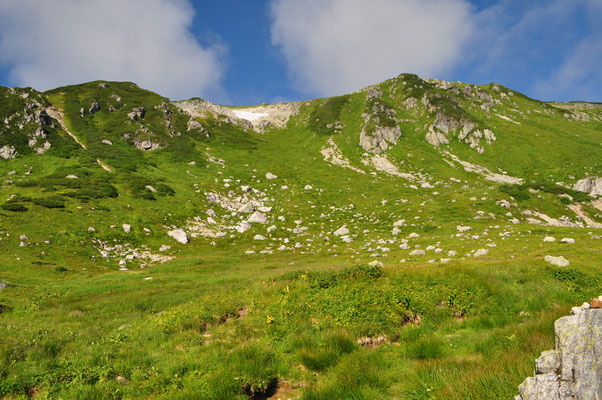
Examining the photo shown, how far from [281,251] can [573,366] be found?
31.0 metres

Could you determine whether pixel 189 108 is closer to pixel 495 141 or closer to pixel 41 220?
pixel 41 220

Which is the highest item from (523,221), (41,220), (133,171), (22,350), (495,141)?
(495,141)

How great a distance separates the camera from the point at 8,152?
2163 inches

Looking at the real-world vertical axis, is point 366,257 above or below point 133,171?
below

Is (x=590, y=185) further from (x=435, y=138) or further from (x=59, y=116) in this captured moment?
(x=59, y=116)

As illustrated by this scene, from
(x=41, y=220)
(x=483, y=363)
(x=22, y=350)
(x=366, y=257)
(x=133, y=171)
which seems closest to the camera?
(x=483, y=363)

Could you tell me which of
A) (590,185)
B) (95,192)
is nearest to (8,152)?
(95,192)

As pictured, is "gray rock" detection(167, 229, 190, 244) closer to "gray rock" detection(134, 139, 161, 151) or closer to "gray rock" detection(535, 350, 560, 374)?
"gray rock" detection(535, 350, 560, 374)

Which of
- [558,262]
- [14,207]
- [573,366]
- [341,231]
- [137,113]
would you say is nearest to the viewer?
[573,366]

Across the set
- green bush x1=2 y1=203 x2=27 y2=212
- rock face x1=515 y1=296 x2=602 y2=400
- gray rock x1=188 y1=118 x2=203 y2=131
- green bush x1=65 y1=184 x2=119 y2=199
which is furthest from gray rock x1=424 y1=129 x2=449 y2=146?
green bush x1=2 y1=203 x2=27 y2=212

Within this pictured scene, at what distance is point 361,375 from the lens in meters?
6.14

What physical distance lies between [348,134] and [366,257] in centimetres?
7582

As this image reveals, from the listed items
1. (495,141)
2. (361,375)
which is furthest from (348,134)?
(361,375)

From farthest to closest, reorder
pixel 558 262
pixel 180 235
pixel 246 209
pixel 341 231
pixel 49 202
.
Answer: pixel 246 209, pixel 341 231, pixel 180 235, pixel 49 202, pixel 558 262
